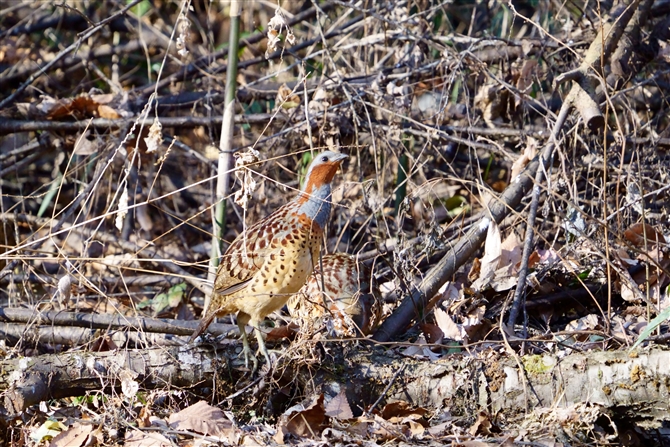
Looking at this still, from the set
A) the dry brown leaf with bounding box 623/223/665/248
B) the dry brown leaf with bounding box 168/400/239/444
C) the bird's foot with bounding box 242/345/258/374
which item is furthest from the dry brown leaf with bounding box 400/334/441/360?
the dry brown leaf with bounding box 623/223/665/248

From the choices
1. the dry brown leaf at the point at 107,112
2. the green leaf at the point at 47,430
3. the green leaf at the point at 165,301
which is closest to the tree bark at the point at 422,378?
the green leaf at the point at 47,430

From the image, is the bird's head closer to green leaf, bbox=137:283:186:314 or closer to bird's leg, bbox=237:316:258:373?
bird's leg, bbox=237:316:258:373

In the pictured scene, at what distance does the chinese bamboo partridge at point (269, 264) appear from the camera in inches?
164

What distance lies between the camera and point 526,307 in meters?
4.69

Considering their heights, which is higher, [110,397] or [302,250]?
[302,250]

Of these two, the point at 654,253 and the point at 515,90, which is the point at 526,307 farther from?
the point at 515,90

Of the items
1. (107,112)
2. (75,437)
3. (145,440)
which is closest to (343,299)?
(145,440)

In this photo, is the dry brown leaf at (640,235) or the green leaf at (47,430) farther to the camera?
Result: the dry brown leaf at (640,235)

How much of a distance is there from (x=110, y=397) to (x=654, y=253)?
3.18 m

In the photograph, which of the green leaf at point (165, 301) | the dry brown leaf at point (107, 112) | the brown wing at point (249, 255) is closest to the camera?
the brown wing at point (249, 255)

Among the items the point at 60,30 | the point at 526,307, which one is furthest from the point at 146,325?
the point at 60,30

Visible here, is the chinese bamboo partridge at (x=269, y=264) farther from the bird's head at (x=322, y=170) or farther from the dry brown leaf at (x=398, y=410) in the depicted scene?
the dry brown leaf at (x=398, y=410)

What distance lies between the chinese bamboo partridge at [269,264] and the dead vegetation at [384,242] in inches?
6.8

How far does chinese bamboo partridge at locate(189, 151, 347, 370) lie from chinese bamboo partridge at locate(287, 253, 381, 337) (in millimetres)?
170
